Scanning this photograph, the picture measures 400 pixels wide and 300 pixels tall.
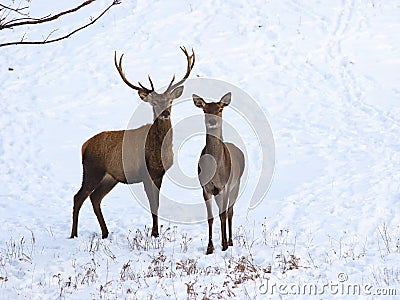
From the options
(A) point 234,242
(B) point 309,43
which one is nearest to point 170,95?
(A) point 234,242

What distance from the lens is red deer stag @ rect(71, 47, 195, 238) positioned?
892 centimetres

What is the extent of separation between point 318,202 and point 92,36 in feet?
34.2

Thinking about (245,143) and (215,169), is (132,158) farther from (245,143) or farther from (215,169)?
(245,143)

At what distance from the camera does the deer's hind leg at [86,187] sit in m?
9.14

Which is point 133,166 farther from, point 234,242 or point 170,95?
point 234,242

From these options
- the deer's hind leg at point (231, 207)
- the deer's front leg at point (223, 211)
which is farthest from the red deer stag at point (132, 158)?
the deer's front leg at point (223, 211)

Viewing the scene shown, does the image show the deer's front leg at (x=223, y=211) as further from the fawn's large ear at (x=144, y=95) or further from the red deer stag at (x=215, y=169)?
the fawn's large ear at (x=144, y=95)

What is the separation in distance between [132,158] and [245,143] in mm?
4841

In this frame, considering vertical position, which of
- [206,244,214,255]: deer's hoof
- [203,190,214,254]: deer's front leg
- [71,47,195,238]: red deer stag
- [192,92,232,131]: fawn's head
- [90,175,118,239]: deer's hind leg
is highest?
[192,92,232,131]: fawn's head

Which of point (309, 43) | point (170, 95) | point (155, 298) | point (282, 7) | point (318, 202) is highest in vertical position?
point (282, 7)

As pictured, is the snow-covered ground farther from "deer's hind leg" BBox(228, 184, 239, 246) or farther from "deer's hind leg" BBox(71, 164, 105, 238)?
"deer's hind leg" BBox(71, 164, 105, 238)

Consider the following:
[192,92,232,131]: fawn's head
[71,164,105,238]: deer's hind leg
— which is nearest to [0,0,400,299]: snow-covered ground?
[71,164,105,238]: deer's hind leg

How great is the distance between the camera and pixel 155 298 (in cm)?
618

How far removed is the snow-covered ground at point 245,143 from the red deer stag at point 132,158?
50 centimetres
